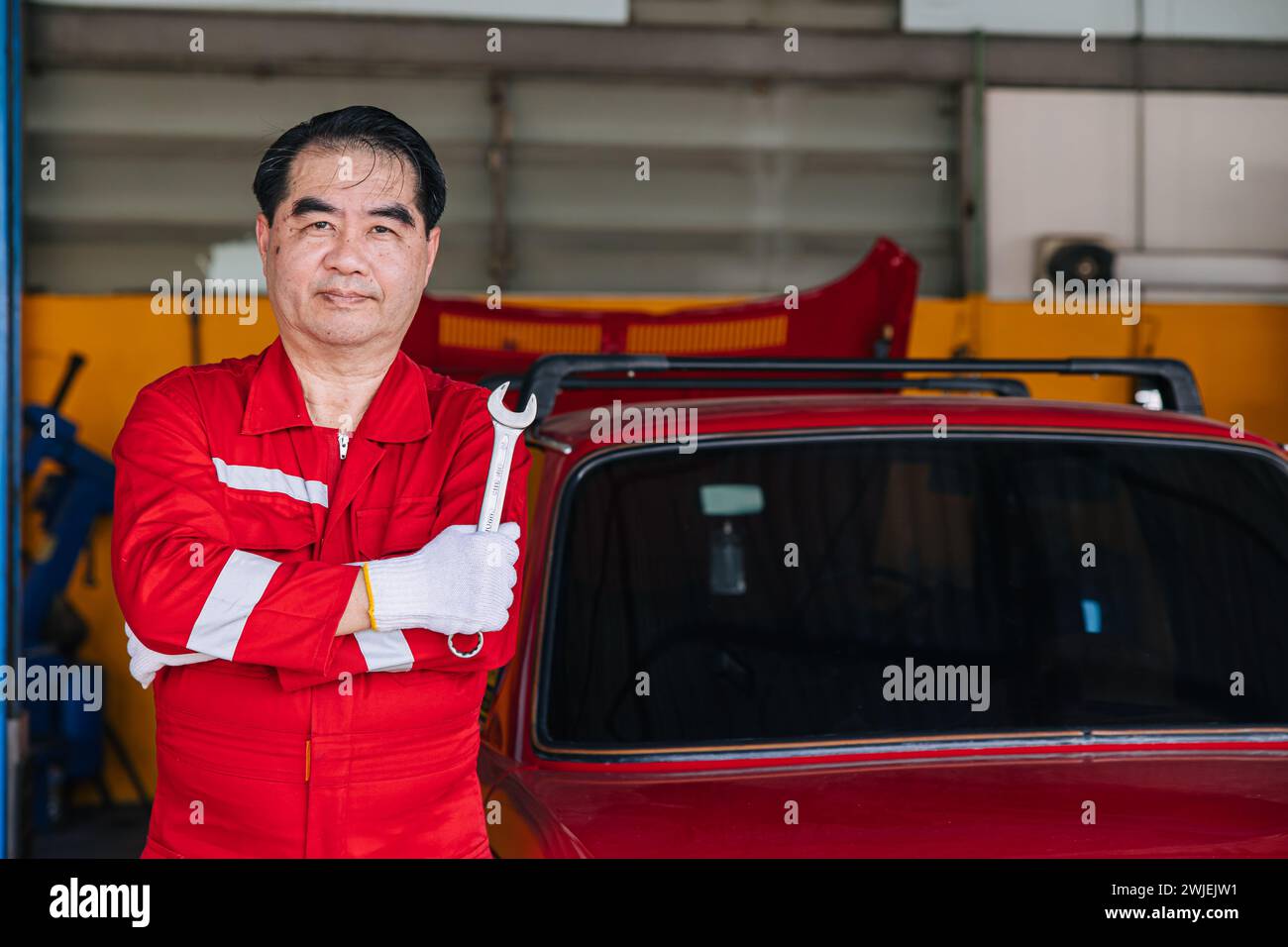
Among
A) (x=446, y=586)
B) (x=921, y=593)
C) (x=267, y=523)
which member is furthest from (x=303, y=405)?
(x=921, y=593)

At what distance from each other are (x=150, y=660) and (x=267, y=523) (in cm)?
24

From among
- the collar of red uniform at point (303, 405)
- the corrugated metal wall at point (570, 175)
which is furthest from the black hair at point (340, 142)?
the corrugated metal wall at point (570, 175)

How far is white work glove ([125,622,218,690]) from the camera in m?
1.85

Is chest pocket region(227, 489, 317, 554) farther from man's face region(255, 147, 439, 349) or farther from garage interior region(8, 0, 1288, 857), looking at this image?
garage interior region(8, 0, 1288, 857)

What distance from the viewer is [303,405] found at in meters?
1.99

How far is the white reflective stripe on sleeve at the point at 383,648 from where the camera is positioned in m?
→ 1.82

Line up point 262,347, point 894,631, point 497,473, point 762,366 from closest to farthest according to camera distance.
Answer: point 497,473 → point 894,631 → point 762,366 → point 262,347

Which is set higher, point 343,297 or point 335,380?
point 343,297

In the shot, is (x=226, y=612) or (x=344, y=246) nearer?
(x=226, y=612)

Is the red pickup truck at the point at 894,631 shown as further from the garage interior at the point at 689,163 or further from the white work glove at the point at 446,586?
the garage interior at the point at 689,163

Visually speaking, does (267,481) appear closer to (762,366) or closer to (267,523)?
(267,523)

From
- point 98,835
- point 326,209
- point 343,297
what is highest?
point 326,209

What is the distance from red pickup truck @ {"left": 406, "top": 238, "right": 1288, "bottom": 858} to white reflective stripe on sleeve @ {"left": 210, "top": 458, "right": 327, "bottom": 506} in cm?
62

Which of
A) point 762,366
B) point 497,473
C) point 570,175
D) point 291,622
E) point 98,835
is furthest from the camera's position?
point 570,175
